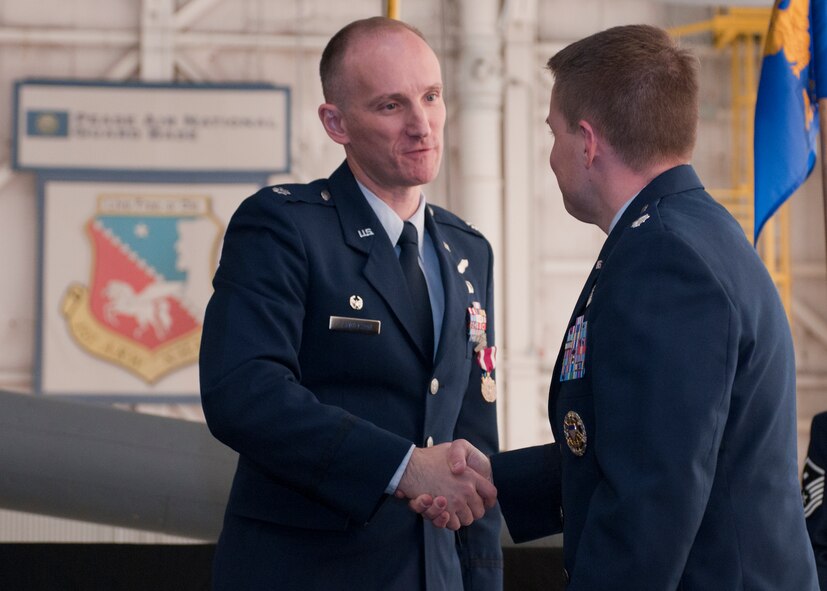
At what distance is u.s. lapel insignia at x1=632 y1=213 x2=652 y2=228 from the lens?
1.17 m

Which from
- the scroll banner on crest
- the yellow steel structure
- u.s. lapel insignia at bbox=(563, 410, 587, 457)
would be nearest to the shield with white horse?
the scroll banner on crest

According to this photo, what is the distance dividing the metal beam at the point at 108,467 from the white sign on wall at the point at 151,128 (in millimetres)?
4637

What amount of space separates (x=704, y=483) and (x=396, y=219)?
0.80 meters

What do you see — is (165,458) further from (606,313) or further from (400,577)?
(606,313)

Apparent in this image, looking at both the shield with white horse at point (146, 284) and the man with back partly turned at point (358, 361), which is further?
the shield with white horse at point (146, 284)

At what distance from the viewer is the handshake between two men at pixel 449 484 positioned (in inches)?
60.3

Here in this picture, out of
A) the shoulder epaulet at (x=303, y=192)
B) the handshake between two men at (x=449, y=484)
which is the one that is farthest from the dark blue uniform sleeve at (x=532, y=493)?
the shoulder epaulet at (x=303, y=192)

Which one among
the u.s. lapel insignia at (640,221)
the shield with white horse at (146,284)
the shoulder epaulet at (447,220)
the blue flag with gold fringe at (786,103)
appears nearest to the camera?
the u.s. lapel insignia at (640,221)

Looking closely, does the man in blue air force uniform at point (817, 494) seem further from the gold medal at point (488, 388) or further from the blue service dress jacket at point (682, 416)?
the blue service dress jacket at point (682, 416)

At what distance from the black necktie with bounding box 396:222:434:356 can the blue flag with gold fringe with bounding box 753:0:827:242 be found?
74.8 inches

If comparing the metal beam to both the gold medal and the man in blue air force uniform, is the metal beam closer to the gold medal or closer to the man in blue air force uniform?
the gold medal

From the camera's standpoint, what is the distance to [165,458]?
2.33m

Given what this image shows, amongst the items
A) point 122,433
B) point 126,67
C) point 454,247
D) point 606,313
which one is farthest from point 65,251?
point 606,313

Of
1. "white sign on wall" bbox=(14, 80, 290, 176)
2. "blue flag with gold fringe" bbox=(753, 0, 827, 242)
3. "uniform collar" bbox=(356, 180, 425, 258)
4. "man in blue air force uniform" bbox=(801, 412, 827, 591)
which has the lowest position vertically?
"man in blue air force uniform" bbox=(801, 412, 827, 591)
